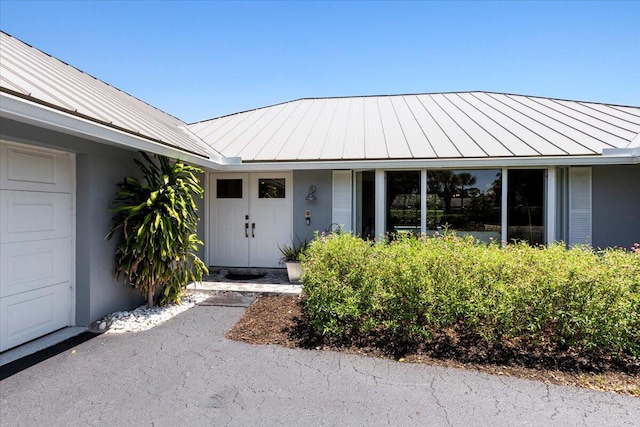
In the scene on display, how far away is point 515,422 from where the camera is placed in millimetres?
2635

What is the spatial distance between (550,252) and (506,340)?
129 centimetres

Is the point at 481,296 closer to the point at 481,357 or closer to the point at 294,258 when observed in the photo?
the point at 481,357

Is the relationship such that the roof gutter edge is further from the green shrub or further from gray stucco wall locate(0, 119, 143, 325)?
gray stucco wall locate(0, 119, 143, 325)

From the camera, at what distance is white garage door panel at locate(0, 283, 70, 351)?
12.5 ft

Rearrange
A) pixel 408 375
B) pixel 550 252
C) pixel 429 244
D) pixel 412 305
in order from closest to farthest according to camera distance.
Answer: pixel 408 375
pixel 412 305
pixel 550 252
pixel 429 244

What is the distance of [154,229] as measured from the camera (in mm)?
4781

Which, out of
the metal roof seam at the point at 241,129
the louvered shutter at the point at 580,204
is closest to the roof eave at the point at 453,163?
the louvered shutter at the point at 580,204

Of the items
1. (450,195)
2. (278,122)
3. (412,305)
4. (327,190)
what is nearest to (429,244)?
(412,305)

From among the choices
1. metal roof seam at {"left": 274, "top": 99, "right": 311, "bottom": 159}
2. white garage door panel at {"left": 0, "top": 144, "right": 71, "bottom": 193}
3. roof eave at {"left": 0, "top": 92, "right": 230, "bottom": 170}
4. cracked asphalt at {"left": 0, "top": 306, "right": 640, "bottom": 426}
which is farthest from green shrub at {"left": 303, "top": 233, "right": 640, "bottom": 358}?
metal roof seam at {"left": 274, "top": 99, "right": 311, "bottom": 159}

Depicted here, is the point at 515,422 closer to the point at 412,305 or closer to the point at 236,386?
the point at 412,305

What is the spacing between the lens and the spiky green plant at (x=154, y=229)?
492cm

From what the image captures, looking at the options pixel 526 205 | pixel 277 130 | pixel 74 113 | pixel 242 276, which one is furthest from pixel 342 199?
pixel 74 113

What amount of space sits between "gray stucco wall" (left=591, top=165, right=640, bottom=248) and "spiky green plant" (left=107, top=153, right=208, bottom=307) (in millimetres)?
7982

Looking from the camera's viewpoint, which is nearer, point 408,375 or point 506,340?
point 408,375
